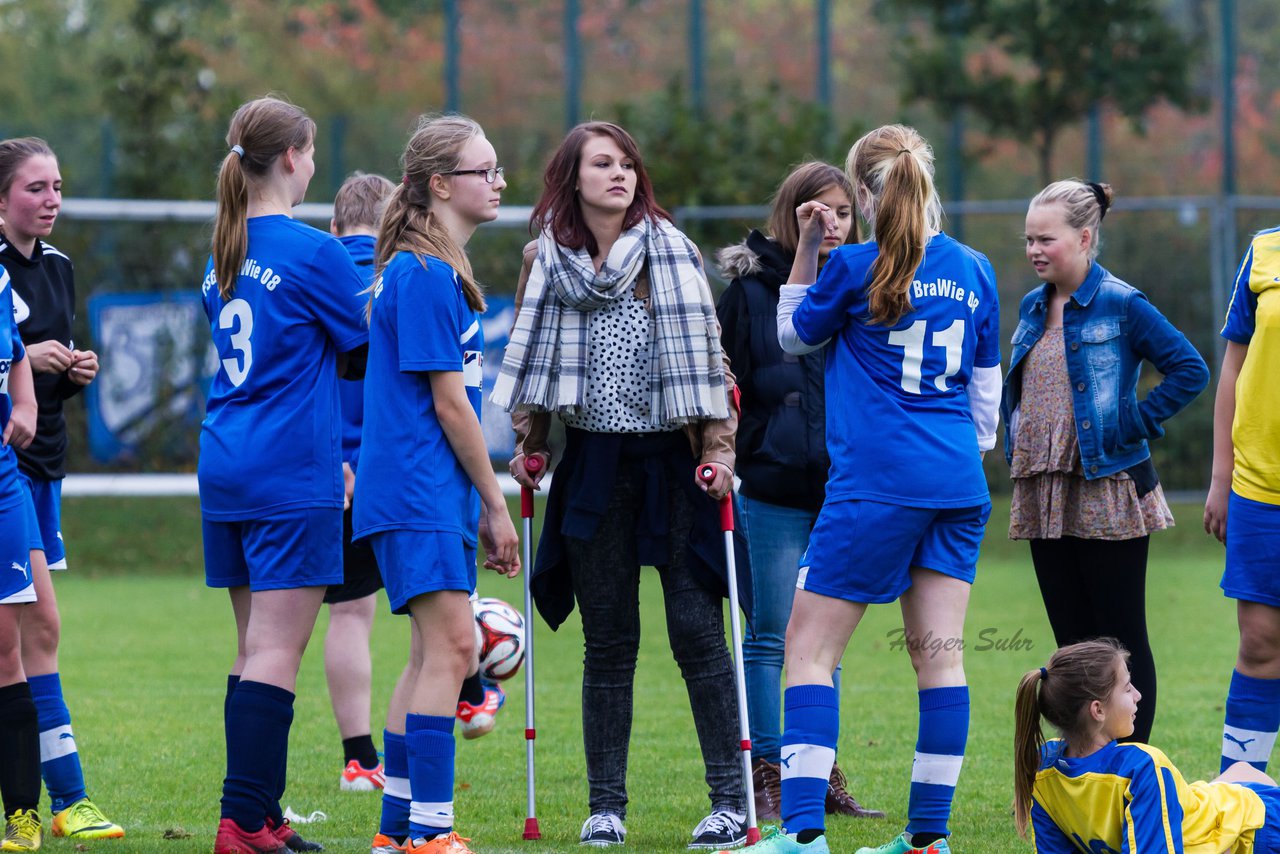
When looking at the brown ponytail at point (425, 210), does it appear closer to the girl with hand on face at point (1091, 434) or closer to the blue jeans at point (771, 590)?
the blue jeans at point (771, 590)

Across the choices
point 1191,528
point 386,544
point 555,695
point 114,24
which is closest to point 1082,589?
point 386,544

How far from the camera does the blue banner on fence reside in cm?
1638

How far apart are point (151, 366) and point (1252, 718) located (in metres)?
13.6

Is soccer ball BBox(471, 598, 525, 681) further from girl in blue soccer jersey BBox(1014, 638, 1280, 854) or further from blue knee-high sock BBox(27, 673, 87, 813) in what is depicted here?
girl in blue soccer jersey BBox(1014, 638, 1280, 854)

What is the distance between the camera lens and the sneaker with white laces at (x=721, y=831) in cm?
505

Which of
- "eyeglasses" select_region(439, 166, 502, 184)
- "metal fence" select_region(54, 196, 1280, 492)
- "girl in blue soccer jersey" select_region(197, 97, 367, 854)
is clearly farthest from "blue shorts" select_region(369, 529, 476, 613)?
"metal fence" select_region(54, 196, 1280, 492)

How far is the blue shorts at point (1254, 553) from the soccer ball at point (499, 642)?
Result: 8.44 ft

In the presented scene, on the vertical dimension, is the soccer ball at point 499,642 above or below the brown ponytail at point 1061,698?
below

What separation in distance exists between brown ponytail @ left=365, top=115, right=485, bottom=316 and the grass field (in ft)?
5.91

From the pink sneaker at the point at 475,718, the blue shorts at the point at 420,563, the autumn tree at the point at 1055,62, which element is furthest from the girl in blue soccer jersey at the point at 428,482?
the autumn tree at the point at 1055,62

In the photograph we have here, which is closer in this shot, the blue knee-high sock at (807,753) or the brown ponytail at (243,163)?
the blue knee-high sock at (807,753)

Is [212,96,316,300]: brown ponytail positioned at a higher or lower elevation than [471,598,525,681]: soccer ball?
higher

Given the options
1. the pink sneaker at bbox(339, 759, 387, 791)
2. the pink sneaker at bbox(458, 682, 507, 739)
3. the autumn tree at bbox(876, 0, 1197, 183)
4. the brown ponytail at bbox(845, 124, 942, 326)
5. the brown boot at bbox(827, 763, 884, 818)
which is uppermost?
the autumn tree at bbox(876, 0, 1197, 183)

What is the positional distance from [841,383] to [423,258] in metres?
1.23
